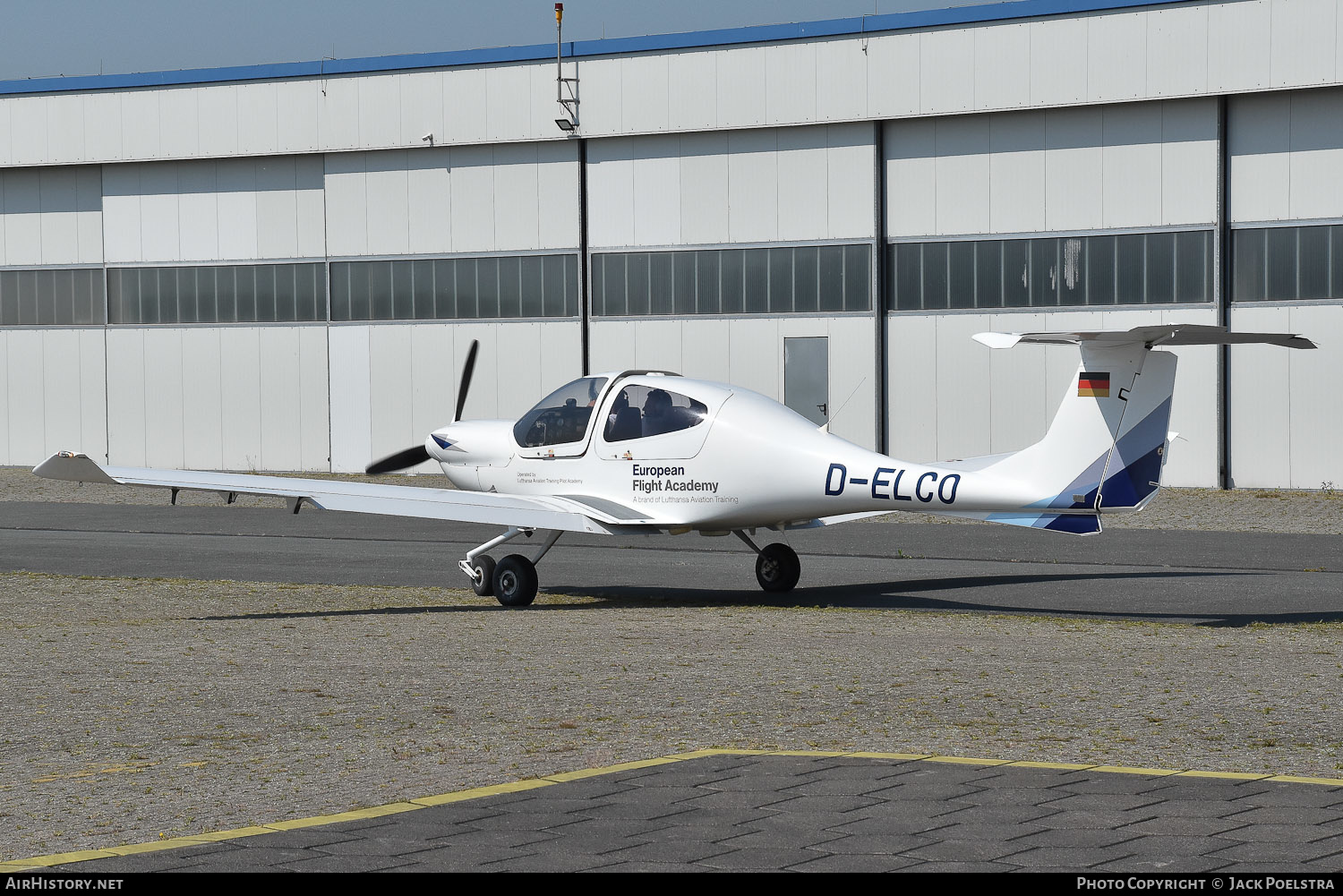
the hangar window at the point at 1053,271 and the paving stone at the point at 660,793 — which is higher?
the hangar window at the point at 1053,271

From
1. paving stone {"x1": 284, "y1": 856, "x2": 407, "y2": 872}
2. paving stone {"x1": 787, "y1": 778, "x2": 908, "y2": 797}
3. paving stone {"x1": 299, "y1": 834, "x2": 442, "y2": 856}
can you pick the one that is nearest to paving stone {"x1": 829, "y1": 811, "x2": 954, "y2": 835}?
paving stone {"x1": 787, "y1": 778, "x2": 908, "y2": 797}

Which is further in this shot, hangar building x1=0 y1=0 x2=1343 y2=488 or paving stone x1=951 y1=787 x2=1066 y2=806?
hangar building x1=0 y1=0 x2=1343 y2=488

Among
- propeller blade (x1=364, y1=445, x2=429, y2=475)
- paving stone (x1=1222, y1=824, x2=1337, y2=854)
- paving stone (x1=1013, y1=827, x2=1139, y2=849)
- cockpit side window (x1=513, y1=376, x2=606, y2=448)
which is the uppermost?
cockpit side window (x1=513, y1=376, x2=606, y2=448)

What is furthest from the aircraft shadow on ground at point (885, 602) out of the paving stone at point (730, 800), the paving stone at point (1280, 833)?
the paving stone at point (730, 800)

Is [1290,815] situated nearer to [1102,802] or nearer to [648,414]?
[1102,802]

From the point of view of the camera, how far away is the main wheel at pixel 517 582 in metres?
15.5

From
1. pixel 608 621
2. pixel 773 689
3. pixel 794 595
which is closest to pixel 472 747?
pixel 773 689

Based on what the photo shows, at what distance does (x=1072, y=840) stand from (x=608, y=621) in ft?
27.4

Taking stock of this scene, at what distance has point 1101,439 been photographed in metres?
13.3

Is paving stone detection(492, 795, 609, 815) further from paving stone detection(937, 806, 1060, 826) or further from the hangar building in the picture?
the hangar building

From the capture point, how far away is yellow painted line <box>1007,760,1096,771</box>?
23.4 feet

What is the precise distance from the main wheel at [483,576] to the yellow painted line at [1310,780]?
394 inches

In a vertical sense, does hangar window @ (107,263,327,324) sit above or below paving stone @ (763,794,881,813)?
above

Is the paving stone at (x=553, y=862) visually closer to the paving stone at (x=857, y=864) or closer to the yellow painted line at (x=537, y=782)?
the paving stone at (x=857, y=864)
